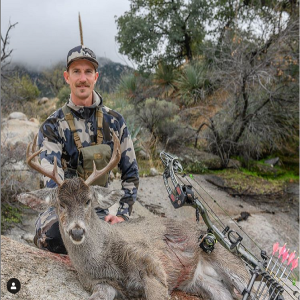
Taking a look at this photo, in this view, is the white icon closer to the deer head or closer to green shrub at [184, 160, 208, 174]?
the deer head

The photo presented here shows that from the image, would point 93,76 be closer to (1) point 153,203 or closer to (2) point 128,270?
(2) point 128,270

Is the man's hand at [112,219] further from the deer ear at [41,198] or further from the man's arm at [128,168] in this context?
the deer ear at [41,198]

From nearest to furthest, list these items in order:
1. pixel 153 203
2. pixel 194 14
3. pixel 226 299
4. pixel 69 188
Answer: pixel 69 188, pixel 226 299, pixel 153 203, pixel 194 14

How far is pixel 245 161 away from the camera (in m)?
10.6

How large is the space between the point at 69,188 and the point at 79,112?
1.47 meters

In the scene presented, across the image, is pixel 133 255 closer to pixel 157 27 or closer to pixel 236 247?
pixel 236 247

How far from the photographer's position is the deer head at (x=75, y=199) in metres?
2.65

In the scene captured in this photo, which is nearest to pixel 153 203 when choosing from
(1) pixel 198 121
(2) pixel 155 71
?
(1) pixel 198 121

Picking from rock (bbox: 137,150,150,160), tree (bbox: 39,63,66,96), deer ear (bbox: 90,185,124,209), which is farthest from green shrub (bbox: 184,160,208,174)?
tree (bbox: 39,63,66,96)

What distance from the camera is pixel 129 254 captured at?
2.98m

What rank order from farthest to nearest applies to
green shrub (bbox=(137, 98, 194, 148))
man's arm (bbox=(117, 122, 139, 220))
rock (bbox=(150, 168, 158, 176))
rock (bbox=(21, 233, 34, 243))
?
green shrub (bbox=(137, 98, 194, 148)), rock (bbox=(150, 168, 158, 176)), rock (bbox=(21, 233, 34, 243)), man's arm (bbox=(117, 122, 139, 220))

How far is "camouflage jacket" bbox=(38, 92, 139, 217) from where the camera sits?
12.7 ft

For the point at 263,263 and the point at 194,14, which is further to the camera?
the point at 194,14

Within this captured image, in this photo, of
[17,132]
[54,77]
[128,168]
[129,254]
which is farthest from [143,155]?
[54,77]
